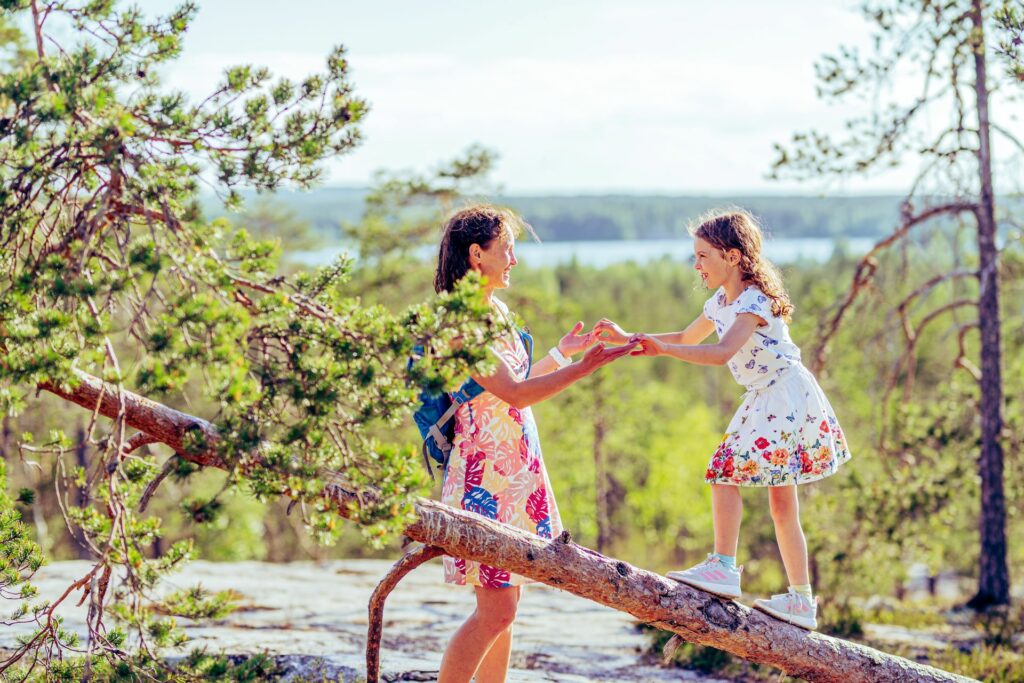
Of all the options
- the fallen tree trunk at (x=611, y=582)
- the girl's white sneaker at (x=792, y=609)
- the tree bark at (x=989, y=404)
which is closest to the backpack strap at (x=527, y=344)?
the fallen tree trunk at (x=611, y=582)

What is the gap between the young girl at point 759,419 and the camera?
4.45 metres

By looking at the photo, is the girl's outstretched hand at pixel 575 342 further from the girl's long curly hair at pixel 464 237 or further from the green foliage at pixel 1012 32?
the green foliage at pixel 1012 32

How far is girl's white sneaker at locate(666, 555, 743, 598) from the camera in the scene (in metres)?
4.46

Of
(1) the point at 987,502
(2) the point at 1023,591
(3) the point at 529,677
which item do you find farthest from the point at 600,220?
(3) the point at 529,677

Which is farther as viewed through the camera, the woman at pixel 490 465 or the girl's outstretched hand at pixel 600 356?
the woman at pixel 490 465

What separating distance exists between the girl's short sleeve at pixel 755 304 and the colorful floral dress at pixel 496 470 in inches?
39.5

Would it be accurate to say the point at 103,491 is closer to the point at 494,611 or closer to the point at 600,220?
the point at 494,611

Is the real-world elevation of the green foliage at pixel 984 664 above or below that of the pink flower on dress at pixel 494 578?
below

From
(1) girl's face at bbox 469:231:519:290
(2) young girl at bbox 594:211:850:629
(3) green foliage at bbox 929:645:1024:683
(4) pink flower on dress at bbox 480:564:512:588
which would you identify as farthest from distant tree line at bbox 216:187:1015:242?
(3) green foliage at bbox 929:645:1024:683

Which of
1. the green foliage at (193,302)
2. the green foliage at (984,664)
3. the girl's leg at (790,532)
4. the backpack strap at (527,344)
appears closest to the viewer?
the green foliage at (193,302)

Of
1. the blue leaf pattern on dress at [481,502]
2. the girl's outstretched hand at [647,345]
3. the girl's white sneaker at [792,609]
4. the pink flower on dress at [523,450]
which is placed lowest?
the girl's white sneaker at [792,609]

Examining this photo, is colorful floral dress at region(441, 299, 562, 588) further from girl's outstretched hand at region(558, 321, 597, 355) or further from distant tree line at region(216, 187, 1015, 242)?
distant tree line at region(216, 187, 1015, 242)

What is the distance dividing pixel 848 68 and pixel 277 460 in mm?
7515

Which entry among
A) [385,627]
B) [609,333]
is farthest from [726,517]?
[385,627]
